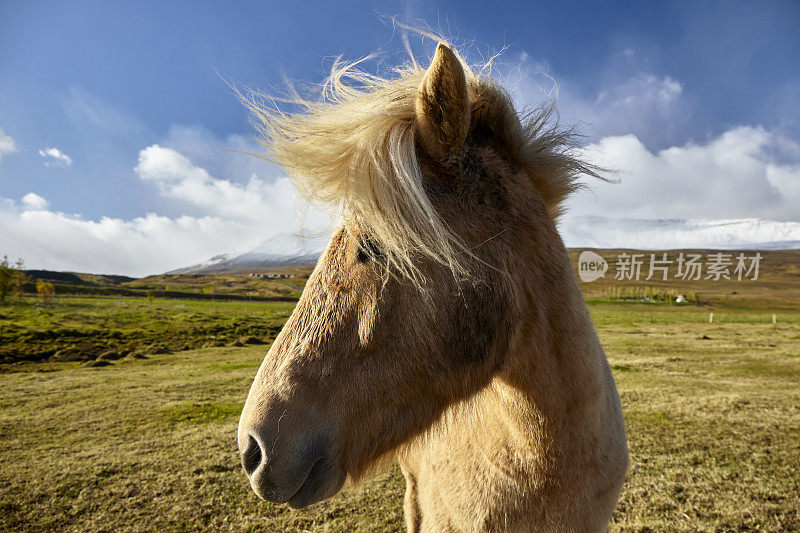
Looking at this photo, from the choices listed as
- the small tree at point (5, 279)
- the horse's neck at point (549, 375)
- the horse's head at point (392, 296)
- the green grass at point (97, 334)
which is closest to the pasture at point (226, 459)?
the horse's head at point (392, 296)

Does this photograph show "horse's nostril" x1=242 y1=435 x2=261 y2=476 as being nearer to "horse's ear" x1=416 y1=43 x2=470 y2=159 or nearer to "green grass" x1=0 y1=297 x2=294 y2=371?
"horse's ear" x1=416 y1=43 x2=470 y2=159

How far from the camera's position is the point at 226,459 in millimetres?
5504

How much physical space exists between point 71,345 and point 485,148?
22.0m

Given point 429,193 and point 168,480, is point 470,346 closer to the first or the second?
point 429,193

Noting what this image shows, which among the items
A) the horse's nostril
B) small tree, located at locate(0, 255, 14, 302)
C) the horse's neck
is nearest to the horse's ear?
the horse's neck

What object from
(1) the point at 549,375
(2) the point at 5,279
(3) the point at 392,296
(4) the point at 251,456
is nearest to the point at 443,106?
(3) the point at 392,296

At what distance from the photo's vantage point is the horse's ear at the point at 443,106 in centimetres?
128

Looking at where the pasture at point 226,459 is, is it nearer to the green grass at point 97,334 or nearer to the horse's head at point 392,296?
the horse's head at point 392,296

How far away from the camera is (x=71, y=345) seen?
55.3ft

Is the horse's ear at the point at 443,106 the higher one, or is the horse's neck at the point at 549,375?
the horse's ear at the point at 443,106

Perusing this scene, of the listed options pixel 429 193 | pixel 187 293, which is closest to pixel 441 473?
pixel 429 193

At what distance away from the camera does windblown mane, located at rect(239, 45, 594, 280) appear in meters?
1.40

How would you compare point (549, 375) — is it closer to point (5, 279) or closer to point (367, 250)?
point (367, 250)

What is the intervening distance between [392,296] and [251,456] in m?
0.77
